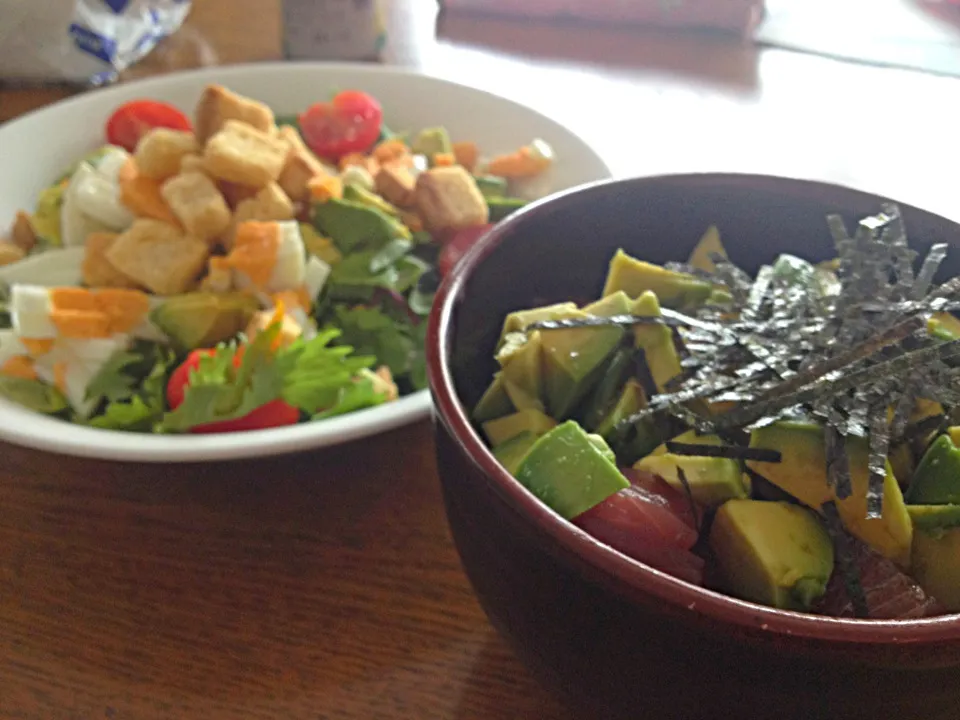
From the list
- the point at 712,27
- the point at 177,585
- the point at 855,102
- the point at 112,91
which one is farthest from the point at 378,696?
the point at 712,27

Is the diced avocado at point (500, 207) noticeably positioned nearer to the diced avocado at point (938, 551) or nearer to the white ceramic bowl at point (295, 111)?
the white ceramic bowl at point (295, 111)

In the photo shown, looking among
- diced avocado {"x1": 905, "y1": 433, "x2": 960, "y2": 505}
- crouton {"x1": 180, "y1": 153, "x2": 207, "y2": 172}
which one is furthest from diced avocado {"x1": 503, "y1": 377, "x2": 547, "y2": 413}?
crouton {"x1": 180, "y1": 153, "x2": 207, "y2": 172}

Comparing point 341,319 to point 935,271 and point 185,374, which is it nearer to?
point 185,374

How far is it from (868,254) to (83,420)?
2.27 feet

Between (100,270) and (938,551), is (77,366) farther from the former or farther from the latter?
(938,551)

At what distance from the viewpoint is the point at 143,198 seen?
99 centimetres

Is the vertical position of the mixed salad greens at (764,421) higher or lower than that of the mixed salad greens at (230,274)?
higher

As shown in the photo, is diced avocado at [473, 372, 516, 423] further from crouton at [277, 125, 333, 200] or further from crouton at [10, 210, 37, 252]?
crouton at [10, 210, 37, 252]

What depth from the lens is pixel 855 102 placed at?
1431mm

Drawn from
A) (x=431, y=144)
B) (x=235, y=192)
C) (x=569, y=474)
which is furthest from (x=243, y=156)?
(x=569, y=474)

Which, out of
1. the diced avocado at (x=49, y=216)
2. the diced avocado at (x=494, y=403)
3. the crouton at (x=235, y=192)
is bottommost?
the diced avocado at (x=49, y=216)

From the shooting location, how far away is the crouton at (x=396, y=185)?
3.50ft

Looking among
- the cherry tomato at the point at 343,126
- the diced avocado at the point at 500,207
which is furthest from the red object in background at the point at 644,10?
the diced avocado at the point at 500,207

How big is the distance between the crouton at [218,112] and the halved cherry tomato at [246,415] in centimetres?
34
